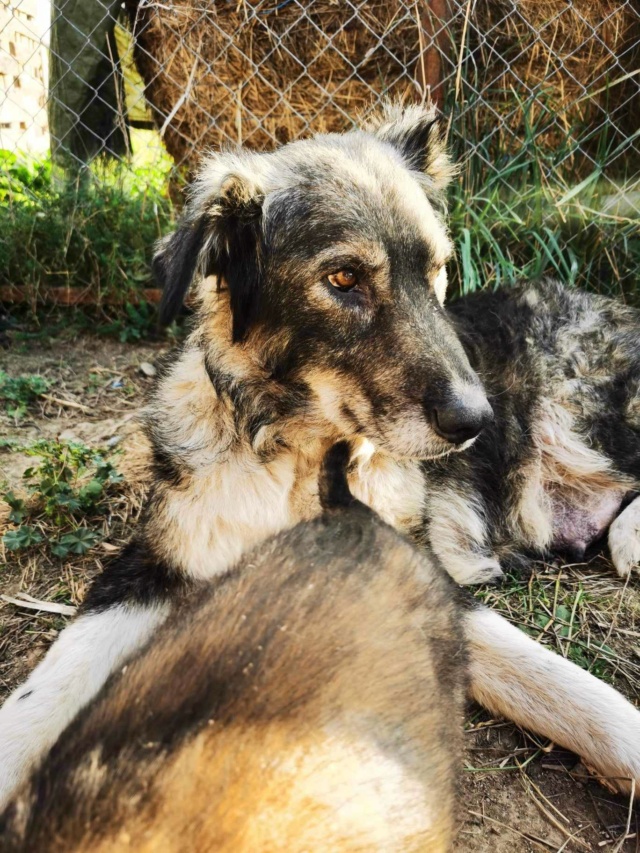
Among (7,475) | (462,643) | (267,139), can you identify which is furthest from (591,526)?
(267,139)

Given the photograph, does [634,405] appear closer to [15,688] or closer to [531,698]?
[531,698]

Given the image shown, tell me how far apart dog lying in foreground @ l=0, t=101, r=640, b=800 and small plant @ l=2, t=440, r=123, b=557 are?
63 centimetres

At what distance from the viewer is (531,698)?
241cm

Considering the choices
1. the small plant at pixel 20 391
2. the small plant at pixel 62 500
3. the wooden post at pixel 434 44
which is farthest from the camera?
the wooden post at pixel 434 44

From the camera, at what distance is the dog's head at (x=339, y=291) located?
2.40m

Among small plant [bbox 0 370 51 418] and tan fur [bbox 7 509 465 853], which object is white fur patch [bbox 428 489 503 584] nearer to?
tan fur [bbox 7 509 465 853]

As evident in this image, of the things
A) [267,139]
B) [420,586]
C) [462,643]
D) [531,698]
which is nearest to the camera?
[420,586]

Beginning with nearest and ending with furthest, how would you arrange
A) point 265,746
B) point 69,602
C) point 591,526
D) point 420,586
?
point 265,746
point 420,586
point 69,602
point 591,526

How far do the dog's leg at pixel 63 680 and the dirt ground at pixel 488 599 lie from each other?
12.2 inches

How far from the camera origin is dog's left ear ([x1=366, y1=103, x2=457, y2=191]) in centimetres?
309

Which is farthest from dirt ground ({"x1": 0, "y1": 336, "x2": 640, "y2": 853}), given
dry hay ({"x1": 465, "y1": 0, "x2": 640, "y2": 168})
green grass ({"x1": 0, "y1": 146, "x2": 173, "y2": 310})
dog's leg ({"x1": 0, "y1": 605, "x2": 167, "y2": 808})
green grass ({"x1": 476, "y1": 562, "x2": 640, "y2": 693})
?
dry hay ({"x1": 465, "y1": 0, "x2": 640, "y2": 168})

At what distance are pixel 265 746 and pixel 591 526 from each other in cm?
241

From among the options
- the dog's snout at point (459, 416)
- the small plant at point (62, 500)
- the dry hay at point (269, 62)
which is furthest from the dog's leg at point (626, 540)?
the dry hay at point (269, 62)

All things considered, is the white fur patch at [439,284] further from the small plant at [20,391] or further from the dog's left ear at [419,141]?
the small plant at [20,391]
